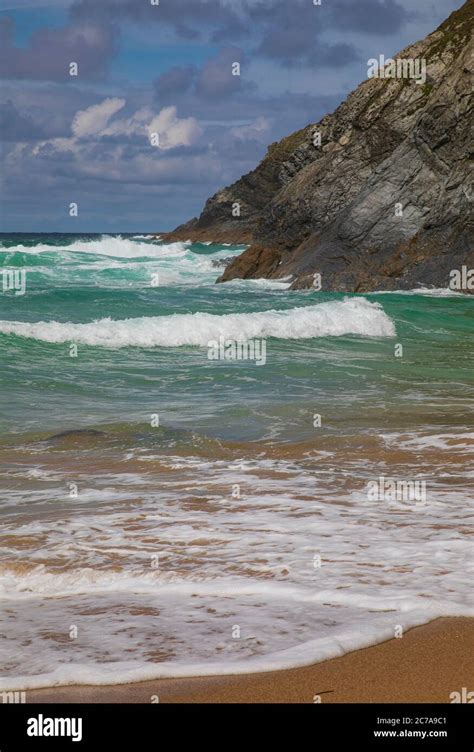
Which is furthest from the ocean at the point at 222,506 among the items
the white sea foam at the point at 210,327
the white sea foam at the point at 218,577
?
the white sea foam at the point at 210,327

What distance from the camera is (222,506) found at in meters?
7.06

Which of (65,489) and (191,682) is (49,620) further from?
(65,489)

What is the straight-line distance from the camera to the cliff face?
1293 inches

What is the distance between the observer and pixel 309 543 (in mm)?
5996

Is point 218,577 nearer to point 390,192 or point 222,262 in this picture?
point 390,192

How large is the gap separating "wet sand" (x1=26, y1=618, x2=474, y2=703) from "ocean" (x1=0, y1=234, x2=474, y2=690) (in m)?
0.10

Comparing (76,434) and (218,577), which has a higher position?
(76,434)

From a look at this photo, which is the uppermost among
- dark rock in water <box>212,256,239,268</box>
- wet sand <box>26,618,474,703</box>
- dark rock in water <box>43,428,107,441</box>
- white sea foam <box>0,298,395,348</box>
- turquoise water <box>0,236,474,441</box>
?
dark rock in water <box>212,256,239,268</box>

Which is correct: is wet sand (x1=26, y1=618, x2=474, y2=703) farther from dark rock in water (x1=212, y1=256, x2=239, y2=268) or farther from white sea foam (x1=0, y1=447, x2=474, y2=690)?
dark rock in water (x1=212, y1=256, x2=239, y2=268)

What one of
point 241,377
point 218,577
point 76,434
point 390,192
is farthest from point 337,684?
point 390,192

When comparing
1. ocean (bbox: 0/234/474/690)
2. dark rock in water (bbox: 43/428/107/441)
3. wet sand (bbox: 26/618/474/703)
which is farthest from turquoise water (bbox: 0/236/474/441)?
wet sand (bbox: 26/618/474/703)

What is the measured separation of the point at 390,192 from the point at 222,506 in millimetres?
29563

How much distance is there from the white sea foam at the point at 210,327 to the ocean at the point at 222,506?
0.95 m
